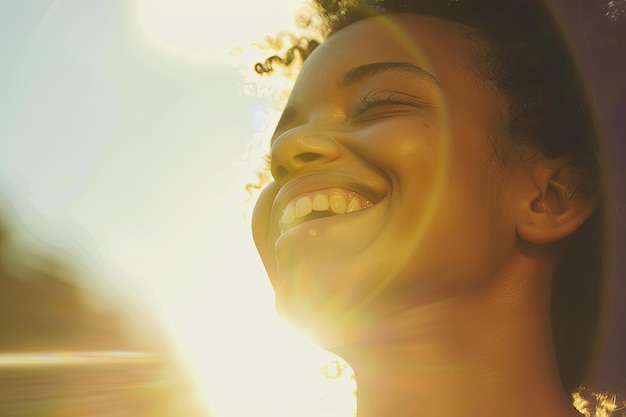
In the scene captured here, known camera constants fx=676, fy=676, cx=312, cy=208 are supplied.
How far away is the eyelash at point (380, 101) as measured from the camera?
203 centimetres

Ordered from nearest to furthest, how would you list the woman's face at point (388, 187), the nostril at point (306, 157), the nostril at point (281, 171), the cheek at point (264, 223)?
1. the woman's face at point (388, 187)
2. the nostril at point (306, 157)
3. the nostril at point (281, 171)
4. the cheek at point (264, 223)

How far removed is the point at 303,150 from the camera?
2.04 meters

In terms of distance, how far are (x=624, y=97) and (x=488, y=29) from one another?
51 cm

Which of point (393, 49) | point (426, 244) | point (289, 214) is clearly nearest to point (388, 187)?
point (426, 244)

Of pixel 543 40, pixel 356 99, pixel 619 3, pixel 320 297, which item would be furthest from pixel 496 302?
pixel 619 3

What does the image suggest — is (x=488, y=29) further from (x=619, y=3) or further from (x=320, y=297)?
(x=320, y=297)

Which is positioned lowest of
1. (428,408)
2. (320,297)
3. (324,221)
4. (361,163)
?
(428,408)

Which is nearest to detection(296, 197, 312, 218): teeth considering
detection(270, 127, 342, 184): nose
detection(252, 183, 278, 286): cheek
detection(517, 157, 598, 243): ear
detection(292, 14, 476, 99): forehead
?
detection(270, 127, 342, 184): nose

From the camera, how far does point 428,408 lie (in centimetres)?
190

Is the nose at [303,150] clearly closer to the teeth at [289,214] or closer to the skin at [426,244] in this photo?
the skin at [426,244]

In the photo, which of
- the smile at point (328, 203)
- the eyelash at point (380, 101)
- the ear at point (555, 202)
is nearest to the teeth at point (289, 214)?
the smile at point (328, 203)

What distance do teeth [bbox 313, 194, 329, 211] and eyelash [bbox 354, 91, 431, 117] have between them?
0.31 meters

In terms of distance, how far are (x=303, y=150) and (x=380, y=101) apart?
0.92 ft

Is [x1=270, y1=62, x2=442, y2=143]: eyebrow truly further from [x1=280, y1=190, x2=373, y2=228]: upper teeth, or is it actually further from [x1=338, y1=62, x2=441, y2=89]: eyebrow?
[x1=280, y1=190, x2=373, y2=228]: upper teeth
